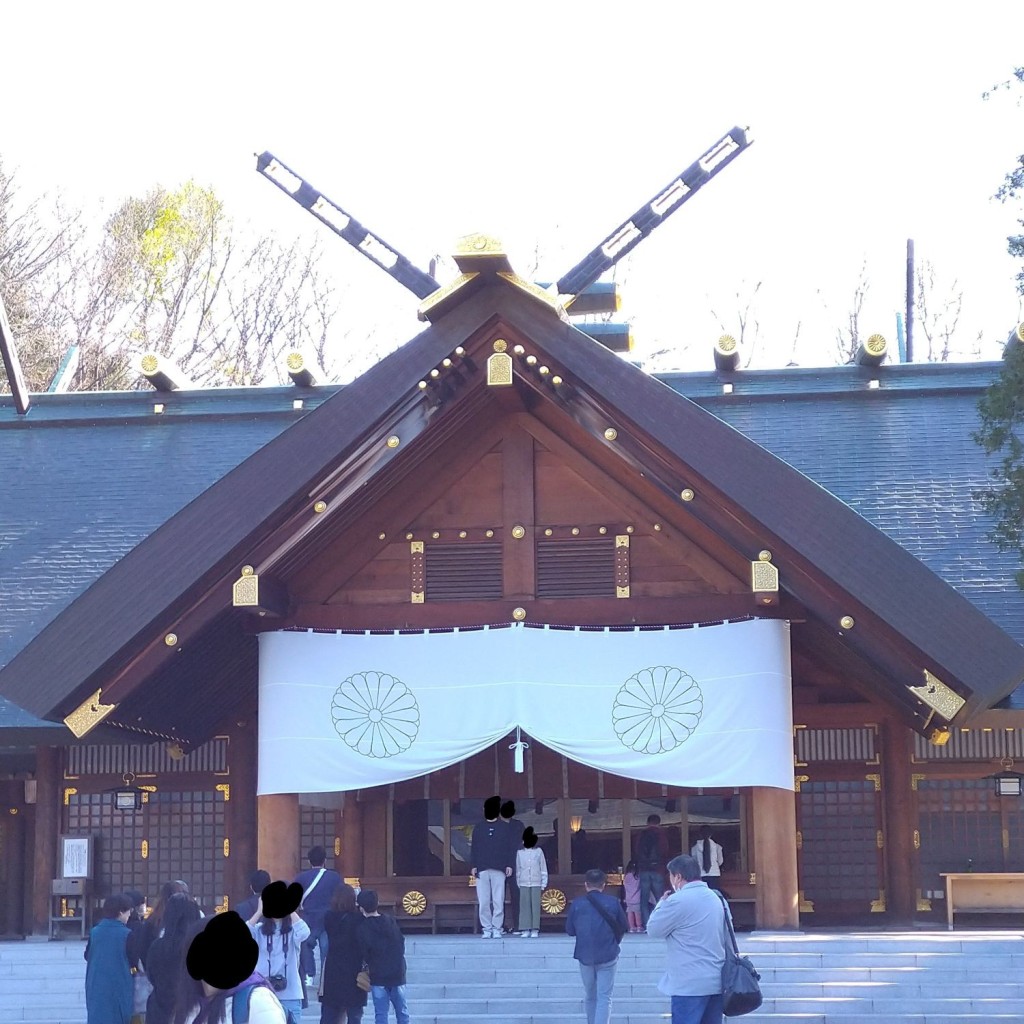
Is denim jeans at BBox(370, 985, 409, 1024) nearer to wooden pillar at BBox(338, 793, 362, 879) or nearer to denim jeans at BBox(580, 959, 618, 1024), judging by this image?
denim jeans at BBox(580, 959, 618, 1024)

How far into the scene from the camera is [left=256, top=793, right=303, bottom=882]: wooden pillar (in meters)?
13.3

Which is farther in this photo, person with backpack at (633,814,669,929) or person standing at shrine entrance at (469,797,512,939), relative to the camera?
person with backpack at (633,814,669,929)

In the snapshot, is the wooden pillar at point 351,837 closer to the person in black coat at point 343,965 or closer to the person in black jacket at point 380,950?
the person in black jacket at point 380,950

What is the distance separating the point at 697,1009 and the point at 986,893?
24.4ft

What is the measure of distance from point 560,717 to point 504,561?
5.05ft

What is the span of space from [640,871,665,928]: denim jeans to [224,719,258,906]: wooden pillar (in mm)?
4012

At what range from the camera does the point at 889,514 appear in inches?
655

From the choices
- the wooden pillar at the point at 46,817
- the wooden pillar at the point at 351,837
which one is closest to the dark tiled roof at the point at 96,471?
the wooden pillar at the point at 46,817

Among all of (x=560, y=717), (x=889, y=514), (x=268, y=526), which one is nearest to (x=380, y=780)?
(x=560, y=717)

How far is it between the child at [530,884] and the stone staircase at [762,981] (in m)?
1.56

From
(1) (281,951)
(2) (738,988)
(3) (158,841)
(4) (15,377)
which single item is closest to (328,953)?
(1) (281,951)

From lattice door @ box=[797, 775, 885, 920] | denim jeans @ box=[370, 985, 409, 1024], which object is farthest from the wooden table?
denim jeans @ box=[370, 985, 409, 1024]

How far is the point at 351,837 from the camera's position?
15.7m

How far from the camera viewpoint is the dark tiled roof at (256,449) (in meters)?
16.3
